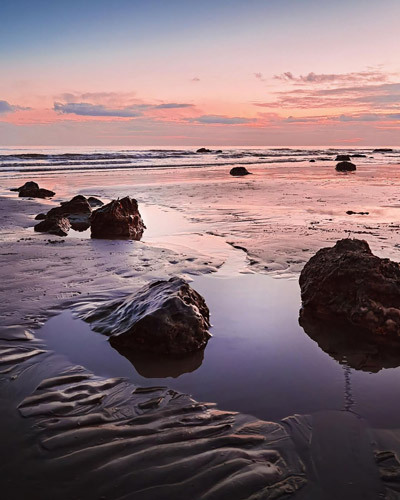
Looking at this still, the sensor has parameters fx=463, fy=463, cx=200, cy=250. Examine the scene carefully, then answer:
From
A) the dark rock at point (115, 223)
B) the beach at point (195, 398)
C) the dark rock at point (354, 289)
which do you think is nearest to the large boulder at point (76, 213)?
the dark rock at point (115, 223)

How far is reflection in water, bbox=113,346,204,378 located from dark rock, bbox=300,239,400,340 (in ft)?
5.45

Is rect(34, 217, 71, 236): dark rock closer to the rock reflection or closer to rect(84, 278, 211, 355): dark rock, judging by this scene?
rect(84, 278, 211, 355): dark rock

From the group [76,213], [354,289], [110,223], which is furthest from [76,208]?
[354,289]

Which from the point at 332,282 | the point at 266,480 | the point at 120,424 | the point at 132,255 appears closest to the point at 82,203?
the point at 132,255

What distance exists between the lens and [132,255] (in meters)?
7.81

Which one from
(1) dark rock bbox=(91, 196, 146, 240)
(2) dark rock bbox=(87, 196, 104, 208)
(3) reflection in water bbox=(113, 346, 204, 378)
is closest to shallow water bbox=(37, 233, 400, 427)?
(3) reflection in water bbox=(113, 346, 204, 378)

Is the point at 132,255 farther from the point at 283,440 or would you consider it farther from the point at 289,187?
the point at 289,187

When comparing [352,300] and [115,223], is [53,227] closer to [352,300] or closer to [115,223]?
[115,223]

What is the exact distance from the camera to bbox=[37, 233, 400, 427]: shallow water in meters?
3.30

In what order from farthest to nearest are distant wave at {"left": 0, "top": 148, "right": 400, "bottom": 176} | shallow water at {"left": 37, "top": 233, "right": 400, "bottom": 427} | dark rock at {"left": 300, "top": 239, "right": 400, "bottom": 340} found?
A: distant wave at {"left": 0, "top": 148, "right": 400, "bottom": 176}, dark rock at {"left": 300, "top": 239, "right": 400, "bottom": 340}, shallow water at {"left": 37, "top": 233, "right": 400, "bottom": 427}

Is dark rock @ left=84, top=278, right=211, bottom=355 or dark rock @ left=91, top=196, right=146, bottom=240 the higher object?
dark rock @ left=91, top=196, right=146, bottom=240

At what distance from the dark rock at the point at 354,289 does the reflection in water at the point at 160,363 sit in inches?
65.4

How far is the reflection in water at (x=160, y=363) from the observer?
3797mm

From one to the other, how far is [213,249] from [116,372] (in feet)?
14.8
